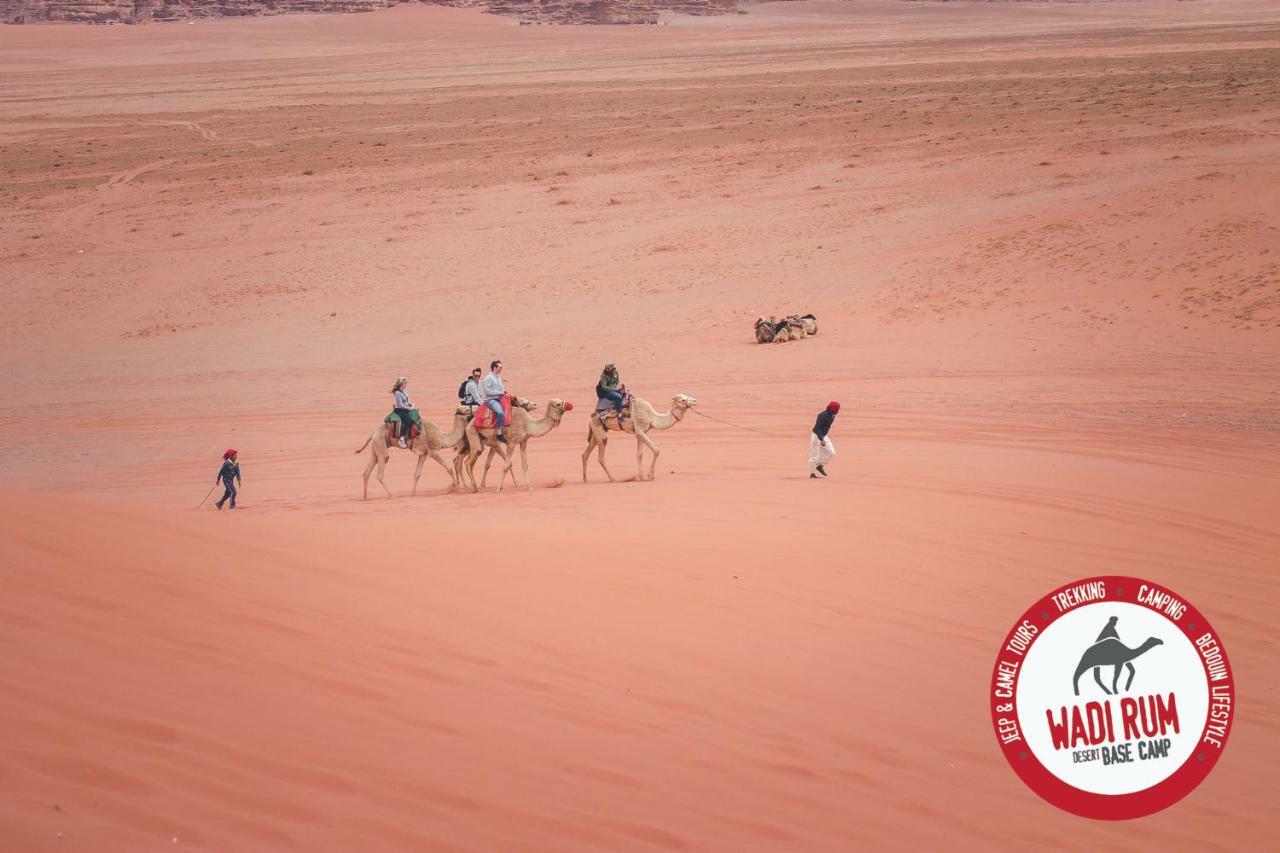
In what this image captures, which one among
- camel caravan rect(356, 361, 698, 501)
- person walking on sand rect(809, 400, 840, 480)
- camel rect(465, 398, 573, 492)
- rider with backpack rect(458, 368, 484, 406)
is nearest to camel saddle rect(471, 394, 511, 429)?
camel caravan rect(356, 361, 698, 501)

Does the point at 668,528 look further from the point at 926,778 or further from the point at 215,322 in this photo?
the point at 215,322

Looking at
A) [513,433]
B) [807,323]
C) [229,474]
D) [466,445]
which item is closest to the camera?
[229,474]

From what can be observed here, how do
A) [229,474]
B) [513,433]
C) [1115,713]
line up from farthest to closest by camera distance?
[513,433]
[229,474]
[1115,713]

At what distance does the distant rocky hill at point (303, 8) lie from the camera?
108875 millimetres

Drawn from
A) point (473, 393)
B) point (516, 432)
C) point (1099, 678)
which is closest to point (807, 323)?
point (516, 432)

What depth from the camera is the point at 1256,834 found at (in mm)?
6859

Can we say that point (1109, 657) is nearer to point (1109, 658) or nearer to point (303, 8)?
point (1109, 658)

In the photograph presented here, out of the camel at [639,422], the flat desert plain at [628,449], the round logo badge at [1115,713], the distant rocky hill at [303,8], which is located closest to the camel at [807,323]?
the flat desert plain at [628,449]

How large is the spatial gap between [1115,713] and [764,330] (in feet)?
61.7

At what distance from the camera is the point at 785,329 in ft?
84.6

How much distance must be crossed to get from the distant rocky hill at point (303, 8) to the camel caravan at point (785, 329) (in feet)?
304

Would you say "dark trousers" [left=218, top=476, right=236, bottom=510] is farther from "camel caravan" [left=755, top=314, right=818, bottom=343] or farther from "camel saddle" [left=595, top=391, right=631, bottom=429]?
"camel caravan" [left=755, top=314, right=818, bottom=343]

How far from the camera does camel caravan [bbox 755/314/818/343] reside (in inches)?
1013

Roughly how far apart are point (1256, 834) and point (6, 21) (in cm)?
11981
